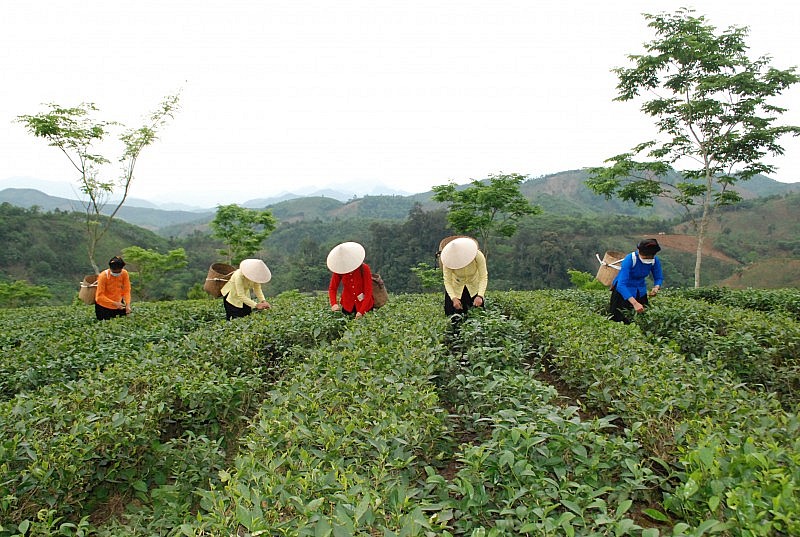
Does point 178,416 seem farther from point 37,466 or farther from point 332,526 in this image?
point 332,526

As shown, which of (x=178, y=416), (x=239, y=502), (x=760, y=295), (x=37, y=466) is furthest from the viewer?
(x=760, y=295)

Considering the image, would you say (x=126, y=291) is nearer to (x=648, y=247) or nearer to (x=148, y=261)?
(x=648, y=247)

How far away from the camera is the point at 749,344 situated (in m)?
4.50

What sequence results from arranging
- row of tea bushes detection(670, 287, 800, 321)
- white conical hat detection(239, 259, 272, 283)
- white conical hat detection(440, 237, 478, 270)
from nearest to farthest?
white conical hat detection(440, 237, 478, 270) → white conical hat detection(239, 259, 272, 283) → row of tea bushes detection(670, 287, 800, 321)

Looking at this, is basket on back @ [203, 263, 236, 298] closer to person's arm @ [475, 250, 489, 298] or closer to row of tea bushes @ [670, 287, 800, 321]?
person's arm @ [475, 250, 489, 298]

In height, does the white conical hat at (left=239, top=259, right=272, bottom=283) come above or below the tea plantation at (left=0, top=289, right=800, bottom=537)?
above

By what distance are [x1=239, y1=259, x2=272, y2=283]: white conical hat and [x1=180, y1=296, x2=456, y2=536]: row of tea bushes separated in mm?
3251

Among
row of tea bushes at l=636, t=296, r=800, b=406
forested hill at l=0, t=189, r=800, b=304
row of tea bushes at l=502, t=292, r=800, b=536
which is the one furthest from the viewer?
forested hill at l=0, t=189, r=800, b=304

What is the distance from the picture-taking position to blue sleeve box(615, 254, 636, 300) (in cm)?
589

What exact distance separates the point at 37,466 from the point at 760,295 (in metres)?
10.8

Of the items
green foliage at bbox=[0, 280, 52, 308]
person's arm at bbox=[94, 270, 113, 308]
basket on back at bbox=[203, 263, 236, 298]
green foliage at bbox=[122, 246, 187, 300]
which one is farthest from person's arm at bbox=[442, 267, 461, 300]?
green foliage at bbox=[0, 280, 52, 308]

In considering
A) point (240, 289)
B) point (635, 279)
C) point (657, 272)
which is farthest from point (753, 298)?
point (240, 289)

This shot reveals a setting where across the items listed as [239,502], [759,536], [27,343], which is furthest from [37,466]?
[27,343]

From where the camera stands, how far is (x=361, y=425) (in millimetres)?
2477
